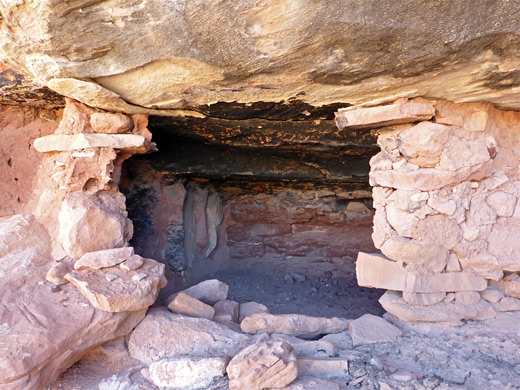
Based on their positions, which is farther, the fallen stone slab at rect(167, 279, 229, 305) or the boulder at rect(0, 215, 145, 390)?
the fallen stone slab at rect(167, 279, 229, 305)

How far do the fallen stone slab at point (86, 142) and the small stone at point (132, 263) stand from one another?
759 millimetres

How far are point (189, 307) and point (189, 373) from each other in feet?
2.10

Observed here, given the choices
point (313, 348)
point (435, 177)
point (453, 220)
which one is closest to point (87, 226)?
point (313, 348)

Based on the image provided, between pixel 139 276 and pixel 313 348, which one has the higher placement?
pixel 139 276

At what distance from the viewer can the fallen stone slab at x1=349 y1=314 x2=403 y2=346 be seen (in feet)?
7.11

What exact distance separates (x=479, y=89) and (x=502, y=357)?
4.81 feet

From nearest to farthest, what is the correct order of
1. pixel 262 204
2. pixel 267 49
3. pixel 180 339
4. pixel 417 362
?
pixel 267 49
pixel 417 362
pixel 180 339
pixel 262 204

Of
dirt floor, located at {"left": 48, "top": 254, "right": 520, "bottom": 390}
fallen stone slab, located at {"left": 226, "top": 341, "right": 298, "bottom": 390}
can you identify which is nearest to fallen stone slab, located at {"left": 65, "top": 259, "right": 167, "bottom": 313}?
dirt floor, located at {"left": 48, "top": 254, "right": 520, "bottom": 390}

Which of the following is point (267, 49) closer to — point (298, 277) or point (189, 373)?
point (189, 373)

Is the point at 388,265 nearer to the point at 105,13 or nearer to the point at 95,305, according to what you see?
the point at 95,305

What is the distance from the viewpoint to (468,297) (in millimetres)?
2240

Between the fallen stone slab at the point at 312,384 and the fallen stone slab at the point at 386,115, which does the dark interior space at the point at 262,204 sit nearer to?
the fallen stone slab at the point at 386,115

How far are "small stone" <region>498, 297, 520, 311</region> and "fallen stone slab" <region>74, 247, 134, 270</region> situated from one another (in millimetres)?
2295

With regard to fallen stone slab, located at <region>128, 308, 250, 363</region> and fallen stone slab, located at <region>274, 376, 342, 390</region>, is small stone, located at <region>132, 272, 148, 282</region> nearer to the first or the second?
fallen stone slab, located at <region>128, 308, 250, 363</region>
